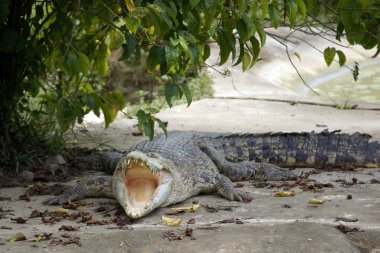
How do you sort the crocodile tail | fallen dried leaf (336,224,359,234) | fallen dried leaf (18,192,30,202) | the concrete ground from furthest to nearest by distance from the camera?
1. the crocodile tail
2. fallen dried leaf (18,192,30,202)
3. fallen dried leaf (336,224,359,234)
4. the concrete ground

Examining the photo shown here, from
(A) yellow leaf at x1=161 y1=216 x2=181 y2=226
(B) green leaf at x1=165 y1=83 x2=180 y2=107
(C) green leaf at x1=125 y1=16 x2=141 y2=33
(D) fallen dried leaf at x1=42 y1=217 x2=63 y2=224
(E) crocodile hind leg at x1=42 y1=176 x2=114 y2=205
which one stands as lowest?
(D) fallen dried leaf at x1=42 y1=217 x2=63 y2=224

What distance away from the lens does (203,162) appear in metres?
6.13

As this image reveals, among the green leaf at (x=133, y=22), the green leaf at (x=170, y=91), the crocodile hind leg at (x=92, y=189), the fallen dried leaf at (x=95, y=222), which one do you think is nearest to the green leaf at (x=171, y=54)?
the green leaf at (x=133, y=22)

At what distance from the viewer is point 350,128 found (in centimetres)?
827

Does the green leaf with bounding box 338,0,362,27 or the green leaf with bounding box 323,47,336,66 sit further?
the green leaf with bounding box 323,47,336,66

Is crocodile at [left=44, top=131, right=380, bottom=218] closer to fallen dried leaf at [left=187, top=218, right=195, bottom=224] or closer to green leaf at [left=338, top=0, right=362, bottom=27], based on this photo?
fallen dried leaf at [left=187, top=218, right=195, bottom=224]

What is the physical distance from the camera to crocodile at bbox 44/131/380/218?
16.5 feet

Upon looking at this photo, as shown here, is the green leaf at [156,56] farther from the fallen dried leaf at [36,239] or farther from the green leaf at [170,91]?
the fallen dried leaf at [36,239]

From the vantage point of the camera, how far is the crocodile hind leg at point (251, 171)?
6.20 m

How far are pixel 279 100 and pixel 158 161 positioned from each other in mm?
5517

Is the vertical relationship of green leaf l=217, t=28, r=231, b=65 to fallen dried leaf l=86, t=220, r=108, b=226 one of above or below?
above

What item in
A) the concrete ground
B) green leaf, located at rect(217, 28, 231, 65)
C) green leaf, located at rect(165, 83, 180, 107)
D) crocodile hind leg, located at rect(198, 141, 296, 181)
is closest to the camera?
the concrete ground

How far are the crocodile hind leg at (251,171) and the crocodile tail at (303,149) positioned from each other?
382 mm

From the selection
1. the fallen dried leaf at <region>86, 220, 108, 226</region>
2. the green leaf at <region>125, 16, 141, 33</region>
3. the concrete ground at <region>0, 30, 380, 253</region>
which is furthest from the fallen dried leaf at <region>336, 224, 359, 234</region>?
the green leaf at <region>125, 16, 141, 33</region>
